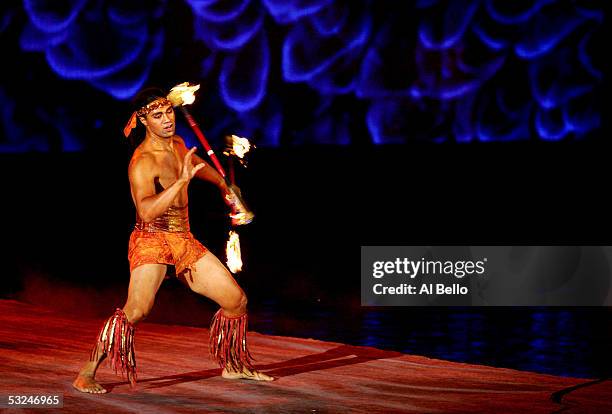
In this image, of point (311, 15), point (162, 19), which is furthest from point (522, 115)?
point (162, 19)

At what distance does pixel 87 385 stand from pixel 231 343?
2.72 ft

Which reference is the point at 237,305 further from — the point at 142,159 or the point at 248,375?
the point at 142,159

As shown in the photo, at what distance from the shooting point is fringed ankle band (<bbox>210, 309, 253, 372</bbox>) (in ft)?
18.2

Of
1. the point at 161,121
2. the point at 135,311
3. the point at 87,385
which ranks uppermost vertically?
the point at 161,121

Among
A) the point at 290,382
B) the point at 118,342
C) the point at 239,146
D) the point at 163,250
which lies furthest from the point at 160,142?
the point at 290,382

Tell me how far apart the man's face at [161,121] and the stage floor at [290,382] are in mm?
1359

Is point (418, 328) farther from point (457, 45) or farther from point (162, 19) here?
point (162, 19)

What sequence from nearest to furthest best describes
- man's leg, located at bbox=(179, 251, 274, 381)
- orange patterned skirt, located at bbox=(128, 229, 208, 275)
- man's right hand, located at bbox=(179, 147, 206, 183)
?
man's right hand, located at bbox=(179, 147, 206, 183)
orange patterned skirt, located at bbox=(128, 229, 208, 275)
man's leg, located at bbox=(179, 251, 274, 381)

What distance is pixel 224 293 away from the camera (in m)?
5.48

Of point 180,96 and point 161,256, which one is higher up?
point 180,96

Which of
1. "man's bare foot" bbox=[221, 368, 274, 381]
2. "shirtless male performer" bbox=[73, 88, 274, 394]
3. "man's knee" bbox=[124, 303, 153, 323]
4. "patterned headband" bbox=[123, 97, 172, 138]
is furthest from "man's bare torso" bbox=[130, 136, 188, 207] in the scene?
"man's bare foot" bbox=[221, 368, 274, 381]

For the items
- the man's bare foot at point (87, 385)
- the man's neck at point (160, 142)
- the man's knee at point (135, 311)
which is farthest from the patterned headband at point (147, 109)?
the man's bare foot at point (87, 385)

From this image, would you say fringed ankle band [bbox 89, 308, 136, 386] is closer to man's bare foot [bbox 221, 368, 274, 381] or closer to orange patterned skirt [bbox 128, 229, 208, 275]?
orange patterned skirt [bbox 128, 229, 208, 275]

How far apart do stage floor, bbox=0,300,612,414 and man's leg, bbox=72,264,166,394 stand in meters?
0.12
